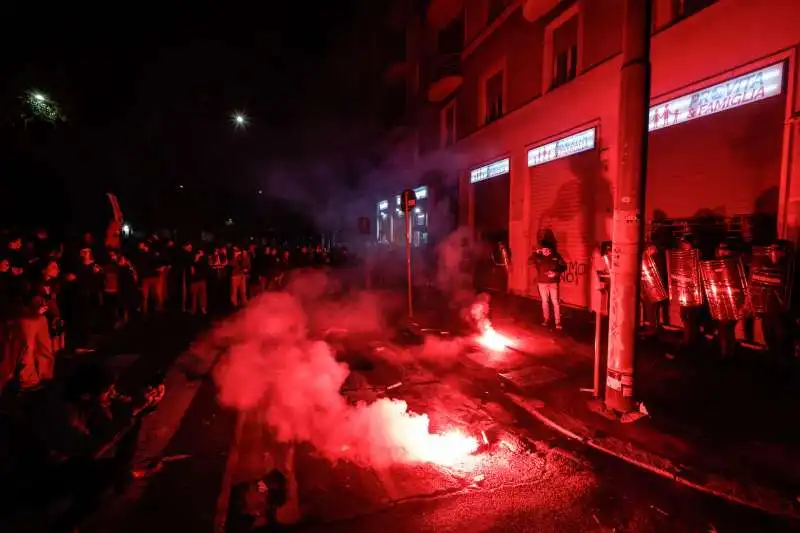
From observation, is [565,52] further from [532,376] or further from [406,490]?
[406,490]

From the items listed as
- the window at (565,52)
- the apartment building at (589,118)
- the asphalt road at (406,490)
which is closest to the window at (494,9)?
the apartment building at (589,118)

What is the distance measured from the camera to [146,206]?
21562 mm

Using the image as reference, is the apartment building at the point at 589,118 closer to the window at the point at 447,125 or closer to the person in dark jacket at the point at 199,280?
the window at the point at 447,125

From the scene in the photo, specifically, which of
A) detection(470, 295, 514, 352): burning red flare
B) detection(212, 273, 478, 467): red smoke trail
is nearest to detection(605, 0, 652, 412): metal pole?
detection(212, 273, 478, 467): red smoke trail

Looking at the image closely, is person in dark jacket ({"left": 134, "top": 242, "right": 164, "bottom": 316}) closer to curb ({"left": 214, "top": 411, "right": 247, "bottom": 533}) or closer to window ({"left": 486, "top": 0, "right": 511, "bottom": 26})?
curb ({"left": 214, "top": 411, "right": 247, "bottom": 533})

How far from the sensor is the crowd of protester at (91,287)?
555 centimetres

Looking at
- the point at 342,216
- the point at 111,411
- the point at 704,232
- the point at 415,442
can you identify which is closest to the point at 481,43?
the point at 704,232

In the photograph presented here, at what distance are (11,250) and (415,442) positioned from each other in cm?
804

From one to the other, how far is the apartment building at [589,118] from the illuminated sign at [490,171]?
6 centimetres

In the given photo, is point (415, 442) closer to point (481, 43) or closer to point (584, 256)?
point (584, 256)

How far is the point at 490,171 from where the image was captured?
15.1 meters

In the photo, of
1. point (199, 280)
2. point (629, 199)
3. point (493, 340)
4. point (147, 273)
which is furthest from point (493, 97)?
point (629, 199)

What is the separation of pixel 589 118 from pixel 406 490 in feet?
32.1

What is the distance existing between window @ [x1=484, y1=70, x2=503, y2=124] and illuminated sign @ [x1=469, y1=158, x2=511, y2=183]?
1635mm
